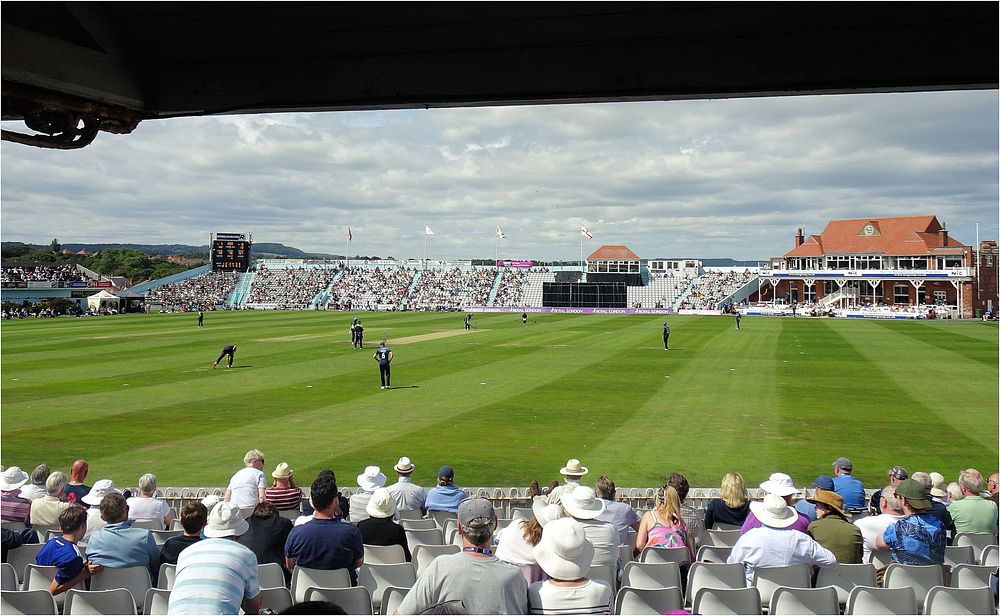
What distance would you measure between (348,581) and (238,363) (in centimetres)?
2510

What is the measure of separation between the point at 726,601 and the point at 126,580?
4.35m

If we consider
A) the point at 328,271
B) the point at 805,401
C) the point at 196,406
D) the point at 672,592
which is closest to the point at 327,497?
the point at 672,592

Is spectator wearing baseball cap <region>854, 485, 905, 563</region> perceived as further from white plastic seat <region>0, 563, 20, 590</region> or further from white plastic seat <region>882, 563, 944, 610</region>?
white plastic seat <region>0, 563, 20, 590</region>

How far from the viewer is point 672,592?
4.91 meters

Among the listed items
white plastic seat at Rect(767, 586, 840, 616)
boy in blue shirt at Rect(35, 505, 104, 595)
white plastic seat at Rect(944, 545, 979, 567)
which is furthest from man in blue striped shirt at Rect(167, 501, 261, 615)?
white plastic seat at Rect(944, 545, 979, 567)

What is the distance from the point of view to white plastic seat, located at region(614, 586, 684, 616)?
15.9 feet

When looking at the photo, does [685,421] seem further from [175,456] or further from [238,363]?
[238,363]

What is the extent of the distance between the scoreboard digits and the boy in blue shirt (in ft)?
262

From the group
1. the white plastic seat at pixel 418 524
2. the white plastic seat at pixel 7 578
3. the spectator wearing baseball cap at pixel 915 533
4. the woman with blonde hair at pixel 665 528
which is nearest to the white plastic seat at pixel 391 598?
the woman with blonde hair at pixel 665 528

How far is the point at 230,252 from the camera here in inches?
→ 3233

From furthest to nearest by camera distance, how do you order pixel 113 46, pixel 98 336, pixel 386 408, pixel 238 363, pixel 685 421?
pixel 98 336
pixel 238 363
pixel 386 408
pixel 685 421
pixel 113 46

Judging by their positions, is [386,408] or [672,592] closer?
[672,592]

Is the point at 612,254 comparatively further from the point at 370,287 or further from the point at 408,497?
the point at 408,497

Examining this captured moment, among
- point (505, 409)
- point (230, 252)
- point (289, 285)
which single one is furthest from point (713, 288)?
point (505, 409)
